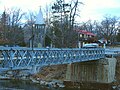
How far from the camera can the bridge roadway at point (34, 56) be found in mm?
17828

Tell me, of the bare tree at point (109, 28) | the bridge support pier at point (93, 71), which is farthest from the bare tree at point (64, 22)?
the bare tree at point (109, 28)

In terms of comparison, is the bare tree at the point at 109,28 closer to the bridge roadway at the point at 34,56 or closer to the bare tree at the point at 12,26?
the bare tree at the point at 12,26

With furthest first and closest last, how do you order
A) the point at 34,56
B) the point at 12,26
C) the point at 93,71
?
1. the point at 12,26
2. the point at 93,71
3. the point at 34,56

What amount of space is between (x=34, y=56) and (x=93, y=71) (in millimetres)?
19021

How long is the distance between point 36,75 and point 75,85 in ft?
27.6

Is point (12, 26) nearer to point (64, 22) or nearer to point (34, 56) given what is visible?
point (64, 22)

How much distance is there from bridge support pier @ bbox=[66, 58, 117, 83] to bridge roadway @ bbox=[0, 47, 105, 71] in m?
5.09

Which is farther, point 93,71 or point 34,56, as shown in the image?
point 93,71

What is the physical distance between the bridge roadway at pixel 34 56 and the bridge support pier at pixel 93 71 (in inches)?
201

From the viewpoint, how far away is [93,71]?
3956 centimetres

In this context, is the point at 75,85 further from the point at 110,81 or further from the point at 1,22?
the point at 1,22

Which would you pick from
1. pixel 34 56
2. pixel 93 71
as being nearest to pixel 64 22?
pixel 93 71

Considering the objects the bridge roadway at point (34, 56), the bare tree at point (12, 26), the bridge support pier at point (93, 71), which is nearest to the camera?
the bridge roadway at point (34, 56)

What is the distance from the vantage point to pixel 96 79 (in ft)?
129
